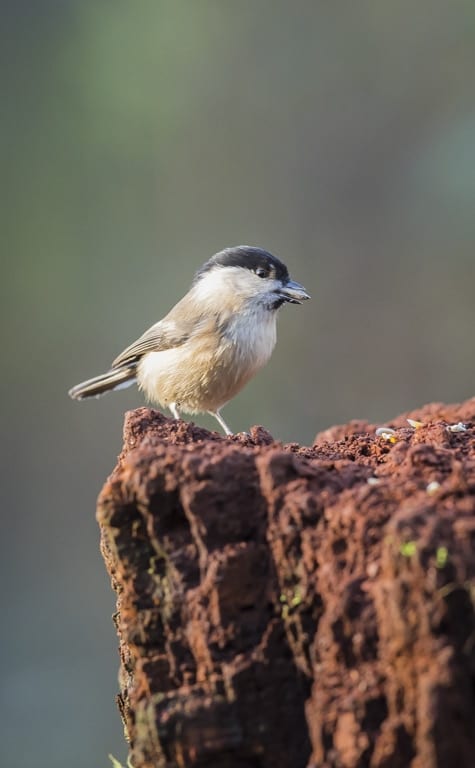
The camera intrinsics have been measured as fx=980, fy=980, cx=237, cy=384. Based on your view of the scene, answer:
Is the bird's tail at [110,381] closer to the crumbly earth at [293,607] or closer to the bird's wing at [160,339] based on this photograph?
the bird's wing at [160,339]

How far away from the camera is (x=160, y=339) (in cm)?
410

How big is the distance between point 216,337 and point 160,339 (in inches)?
12.5

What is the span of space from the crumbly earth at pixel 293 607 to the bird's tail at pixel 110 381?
263 centimetres

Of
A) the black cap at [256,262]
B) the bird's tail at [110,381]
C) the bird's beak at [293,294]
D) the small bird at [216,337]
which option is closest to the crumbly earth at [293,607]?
the small bird at [216,337]

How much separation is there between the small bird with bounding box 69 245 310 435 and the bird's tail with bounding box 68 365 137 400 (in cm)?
1

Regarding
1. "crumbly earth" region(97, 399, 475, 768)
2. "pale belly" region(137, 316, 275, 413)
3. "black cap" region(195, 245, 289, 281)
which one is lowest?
"crumbly earth" region(97, 399, 475, 768)

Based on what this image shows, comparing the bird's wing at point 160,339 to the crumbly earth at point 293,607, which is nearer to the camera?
the crumbly earth at point 293,607

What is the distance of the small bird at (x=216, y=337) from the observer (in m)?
3.84

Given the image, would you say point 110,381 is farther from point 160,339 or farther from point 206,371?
point 206,371

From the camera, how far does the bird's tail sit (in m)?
4.38

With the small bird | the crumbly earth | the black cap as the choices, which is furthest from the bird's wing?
the crumbly earth

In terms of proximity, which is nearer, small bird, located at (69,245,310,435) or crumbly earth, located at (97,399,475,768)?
crumbly earth, located at (97,399,475,768)

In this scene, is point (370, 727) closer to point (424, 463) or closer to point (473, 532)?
point (473, 532)

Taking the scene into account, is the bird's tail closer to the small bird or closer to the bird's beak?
the small bird
